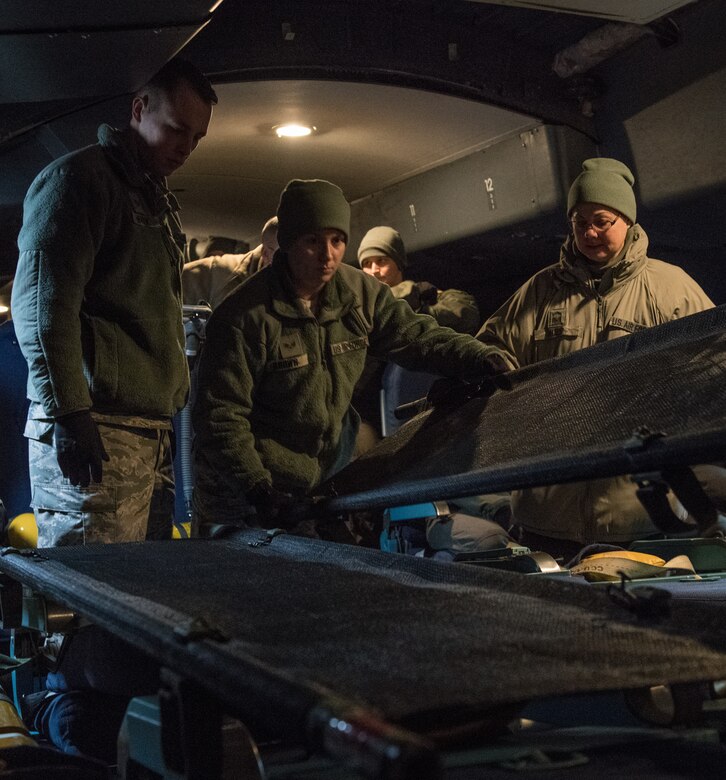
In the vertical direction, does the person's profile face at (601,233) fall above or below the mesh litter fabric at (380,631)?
above

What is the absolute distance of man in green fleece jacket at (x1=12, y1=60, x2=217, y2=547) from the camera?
266 cm

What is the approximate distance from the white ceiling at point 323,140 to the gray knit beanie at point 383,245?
451mm

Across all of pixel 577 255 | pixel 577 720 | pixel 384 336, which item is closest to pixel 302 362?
pixel 384 336

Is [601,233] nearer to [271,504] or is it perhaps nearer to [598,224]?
[598,224]

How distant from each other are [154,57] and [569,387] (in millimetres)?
2060

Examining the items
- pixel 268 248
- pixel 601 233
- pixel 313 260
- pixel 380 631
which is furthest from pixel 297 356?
pixel 268 248

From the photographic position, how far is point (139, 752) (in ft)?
4.86

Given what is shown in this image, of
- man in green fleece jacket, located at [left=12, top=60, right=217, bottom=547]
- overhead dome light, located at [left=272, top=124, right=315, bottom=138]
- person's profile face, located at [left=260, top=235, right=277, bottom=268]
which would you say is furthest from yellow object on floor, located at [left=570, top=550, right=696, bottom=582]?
overhead dome light, located at [left=272, top=124, right=315, bottom=138]

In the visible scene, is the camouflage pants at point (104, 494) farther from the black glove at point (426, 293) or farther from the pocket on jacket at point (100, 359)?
the black glove at point (426, 293)

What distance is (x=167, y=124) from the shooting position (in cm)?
295

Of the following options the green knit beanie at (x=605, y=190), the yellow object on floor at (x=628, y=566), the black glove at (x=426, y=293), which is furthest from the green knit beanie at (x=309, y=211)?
the black glove at (x=426, y=293)

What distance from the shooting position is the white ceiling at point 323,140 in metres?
4.73

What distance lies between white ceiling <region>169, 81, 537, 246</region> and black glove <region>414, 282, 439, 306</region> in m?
0.71

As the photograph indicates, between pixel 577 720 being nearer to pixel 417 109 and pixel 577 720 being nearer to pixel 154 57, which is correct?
pixel 154 57
